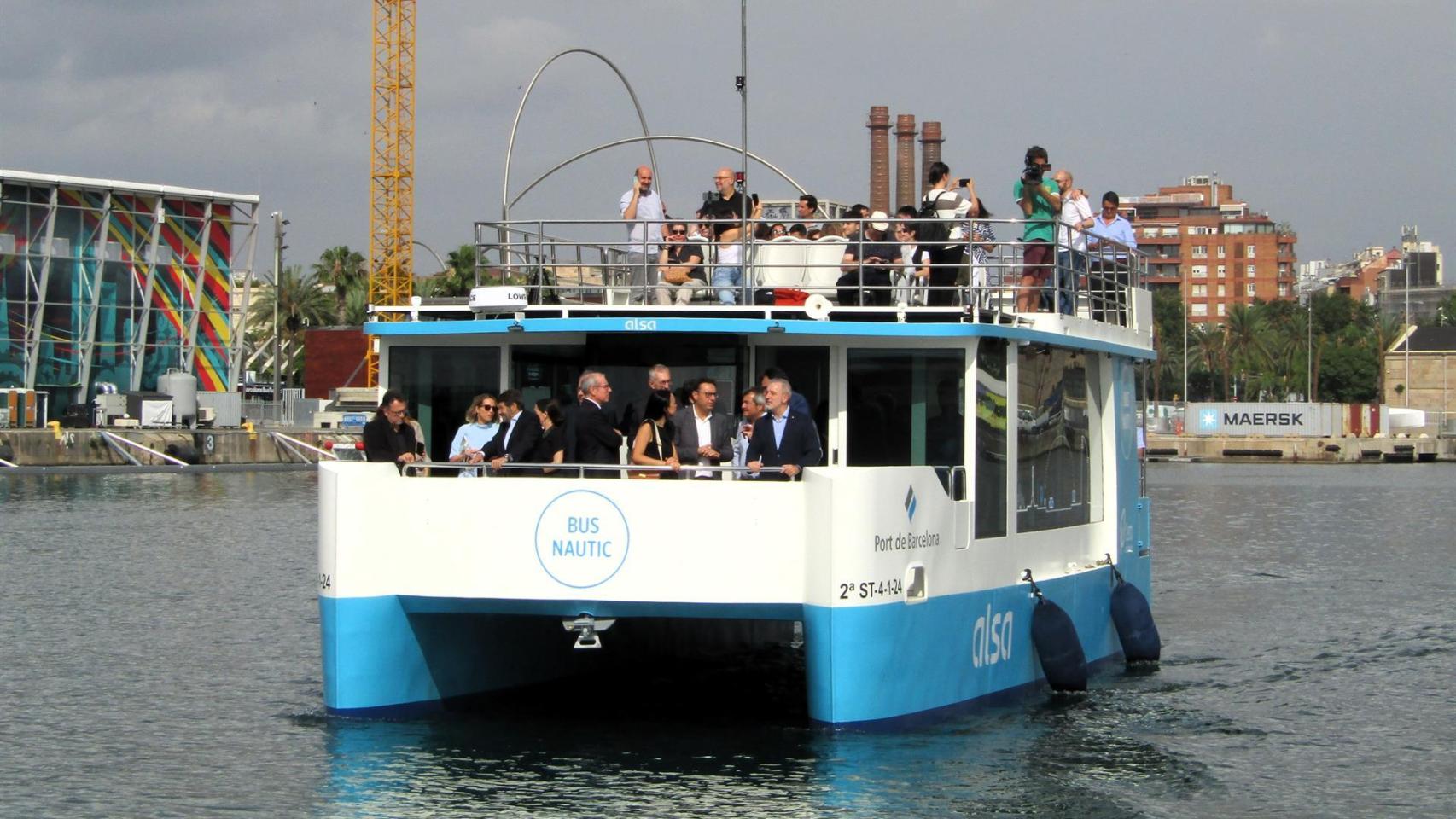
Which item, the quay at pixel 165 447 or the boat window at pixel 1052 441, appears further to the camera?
the quay at pixel 165 447

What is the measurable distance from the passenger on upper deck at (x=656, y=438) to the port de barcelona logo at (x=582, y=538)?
473 mm

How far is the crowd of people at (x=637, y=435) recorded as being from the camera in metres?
13.1

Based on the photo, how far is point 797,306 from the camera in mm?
14453

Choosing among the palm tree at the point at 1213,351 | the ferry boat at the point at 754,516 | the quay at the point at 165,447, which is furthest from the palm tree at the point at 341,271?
the ferry boat at the point at 754,516

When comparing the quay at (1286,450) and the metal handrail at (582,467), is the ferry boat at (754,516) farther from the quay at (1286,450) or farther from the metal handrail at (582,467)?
the quay at (1286,450)

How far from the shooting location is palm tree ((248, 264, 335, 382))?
329 ft

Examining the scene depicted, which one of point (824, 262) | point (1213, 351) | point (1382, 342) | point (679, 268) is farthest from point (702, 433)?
point (1382, 342)

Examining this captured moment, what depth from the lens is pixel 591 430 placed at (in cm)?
1377

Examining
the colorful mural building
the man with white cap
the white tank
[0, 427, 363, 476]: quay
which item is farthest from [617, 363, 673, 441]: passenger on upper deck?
the colorful mural building

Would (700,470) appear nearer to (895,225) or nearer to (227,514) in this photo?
(895,225)

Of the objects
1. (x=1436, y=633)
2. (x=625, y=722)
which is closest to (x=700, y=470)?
(x=625, y=722)

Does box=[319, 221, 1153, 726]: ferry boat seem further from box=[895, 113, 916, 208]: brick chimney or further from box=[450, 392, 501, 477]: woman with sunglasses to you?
box=[895, 113, 916, 208]: brick chimney

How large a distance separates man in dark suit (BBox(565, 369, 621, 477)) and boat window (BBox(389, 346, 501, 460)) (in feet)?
5.25

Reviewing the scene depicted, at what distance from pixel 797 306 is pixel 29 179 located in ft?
209
